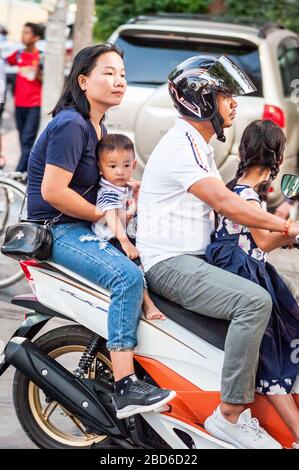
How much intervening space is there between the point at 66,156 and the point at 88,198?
0.83 feet

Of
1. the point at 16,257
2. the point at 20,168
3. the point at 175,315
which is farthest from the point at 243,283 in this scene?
the point at 20,168

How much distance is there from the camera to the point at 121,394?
444 cm

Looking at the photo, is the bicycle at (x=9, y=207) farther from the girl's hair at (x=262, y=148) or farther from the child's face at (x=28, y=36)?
the child's face at (x=28, y=36)

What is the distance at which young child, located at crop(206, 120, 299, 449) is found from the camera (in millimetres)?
4445

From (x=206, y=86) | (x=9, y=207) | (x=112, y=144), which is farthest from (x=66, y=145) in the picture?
(x=9, y=207)

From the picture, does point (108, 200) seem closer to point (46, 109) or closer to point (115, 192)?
point (115, 192)

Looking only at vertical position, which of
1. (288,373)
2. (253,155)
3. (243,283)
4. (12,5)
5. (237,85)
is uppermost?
(237,85)

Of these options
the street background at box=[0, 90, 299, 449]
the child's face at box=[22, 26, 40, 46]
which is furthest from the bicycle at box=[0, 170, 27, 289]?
the child's face at box=[22, 26, 40, 46]

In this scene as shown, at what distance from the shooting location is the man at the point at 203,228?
14.1 feet

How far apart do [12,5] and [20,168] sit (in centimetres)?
1474

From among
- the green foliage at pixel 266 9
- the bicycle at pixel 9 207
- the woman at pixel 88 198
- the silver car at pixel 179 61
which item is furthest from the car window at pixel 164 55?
the green foliage at pixel 266 9

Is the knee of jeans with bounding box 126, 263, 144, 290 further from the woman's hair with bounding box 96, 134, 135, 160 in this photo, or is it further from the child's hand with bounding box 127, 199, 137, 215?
the woman's hair with bounding box 96, 134, 135, 160

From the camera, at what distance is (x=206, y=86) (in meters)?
4.43
